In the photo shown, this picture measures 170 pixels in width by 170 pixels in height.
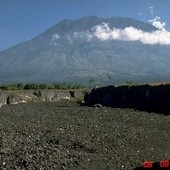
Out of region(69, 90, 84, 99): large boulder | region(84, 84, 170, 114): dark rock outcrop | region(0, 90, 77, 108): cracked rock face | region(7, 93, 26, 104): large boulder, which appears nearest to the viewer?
region(84, 84, 170, 114): dark rock outcrop

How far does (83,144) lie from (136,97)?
39.6m

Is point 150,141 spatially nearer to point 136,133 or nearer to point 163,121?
point 136,133

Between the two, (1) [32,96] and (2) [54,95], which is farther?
(2) [54,95]

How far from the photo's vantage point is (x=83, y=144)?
32500mm

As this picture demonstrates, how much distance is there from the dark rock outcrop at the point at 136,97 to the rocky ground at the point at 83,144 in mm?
17109

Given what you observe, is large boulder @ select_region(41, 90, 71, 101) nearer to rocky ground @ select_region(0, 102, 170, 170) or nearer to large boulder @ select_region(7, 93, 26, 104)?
large boulder @ select_region(7, 93, 26, 104)

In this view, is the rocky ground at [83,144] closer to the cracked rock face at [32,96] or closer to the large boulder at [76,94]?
the cracked rock face at [32,96]

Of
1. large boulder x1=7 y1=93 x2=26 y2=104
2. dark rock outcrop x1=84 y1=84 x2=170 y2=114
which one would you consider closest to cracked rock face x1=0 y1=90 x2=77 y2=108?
large boulder x1=7 y1=93 x2=26 y2=104

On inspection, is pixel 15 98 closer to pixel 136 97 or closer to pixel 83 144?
pixel 136 97

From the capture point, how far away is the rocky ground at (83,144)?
90.9ft

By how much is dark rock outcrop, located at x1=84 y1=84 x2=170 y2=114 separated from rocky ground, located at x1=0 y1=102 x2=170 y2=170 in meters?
17.1

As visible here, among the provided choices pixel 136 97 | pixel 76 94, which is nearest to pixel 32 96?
pixel 76 94

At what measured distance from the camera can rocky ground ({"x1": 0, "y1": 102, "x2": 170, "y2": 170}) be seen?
27708 millimetres

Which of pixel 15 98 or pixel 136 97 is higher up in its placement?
pixel 136 97
